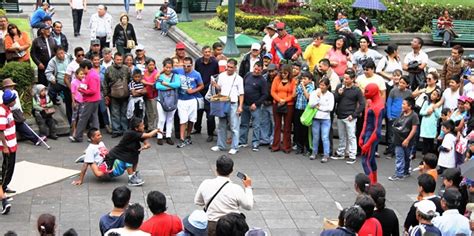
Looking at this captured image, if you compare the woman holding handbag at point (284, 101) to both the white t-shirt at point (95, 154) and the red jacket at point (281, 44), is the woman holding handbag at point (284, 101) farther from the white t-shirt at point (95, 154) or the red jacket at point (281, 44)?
the white t-shirt at point (95, 154)

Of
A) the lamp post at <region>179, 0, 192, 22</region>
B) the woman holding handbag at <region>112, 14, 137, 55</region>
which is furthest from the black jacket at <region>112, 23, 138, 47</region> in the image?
the lamp post at <region>179, 0, 192, 22</region>

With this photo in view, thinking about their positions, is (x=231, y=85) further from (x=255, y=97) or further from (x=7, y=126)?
(x=7, y=126)

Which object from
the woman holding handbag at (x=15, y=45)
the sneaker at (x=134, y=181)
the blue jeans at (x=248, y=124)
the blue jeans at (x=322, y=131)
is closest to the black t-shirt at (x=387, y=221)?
the sneaker at (x=134, y=181)

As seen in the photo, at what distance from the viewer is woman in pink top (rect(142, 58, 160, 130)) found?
16.2 metres

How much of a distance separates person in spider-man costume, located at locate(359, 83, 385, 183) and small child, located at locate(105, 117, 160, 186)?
3444 mm

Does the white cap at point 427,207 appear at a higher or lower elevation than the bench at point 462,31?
higher

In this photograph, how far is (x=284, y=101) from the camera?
618 inches

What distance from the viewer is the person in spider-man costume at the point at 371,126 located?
44.2ft

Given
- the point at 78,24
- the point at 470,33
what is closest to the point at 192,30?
the point at 78,24

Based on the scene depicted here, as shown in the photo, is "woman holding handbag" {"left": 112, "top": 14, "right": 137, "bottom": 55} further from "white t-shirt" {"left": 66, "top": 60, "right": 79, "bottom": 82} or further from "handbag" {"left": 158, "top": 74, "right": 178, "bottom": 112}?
"handbag" {"left": 158, "top": 74, "right": 178, "bottom": 112}

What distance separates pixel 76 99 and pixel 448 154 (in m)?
6.86

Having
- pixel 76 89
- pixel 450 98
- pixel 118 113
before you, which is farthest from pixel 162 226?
pixel 450 98

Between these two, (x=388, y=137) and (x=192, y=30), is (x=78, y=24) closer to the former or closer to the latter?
(x=192, y=30)

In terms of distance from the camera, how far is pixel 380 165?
15562 mm
